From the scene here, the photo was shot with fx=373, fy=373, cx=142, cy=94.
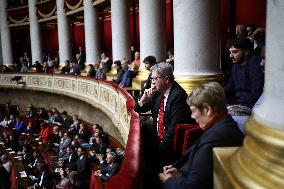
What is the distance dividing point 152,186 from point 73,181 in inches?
183

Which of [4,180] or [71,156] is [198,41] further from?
[4,180]

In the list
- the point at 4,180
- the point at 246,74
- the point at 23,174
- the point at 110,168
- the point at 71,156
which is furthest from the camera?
the point at 23,174

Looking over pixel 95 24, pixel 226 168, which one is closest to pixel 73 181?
pixel 226 168

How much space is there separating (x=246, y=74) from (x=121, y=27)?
8.44m

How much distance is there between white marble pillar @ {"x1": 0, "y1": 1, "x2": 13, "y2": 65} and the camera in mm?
22312

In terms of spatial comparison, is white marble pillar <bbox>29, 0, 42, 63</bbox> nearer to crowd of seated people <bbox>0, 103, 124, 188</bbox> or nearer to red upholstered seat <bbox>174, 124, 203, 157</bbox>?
crowd of seated people <bbox>0, 103, 124, 188</bbox>

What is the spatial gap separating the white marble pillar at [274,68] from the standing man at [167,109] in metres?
→ 1.52

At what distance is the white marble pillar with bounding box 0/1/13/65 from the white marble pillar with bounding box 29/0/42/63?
8.13 ft

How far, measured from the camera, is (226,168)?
1.57 meters

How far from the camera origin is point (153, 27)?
837cm

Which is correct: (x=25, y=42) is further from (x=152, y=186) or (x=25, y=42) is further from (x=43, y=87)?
(x=152, y=186)

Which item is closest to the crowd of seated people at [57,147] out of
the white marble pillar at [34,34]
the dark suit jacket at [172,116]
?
the dark suit jacket at [172,116]

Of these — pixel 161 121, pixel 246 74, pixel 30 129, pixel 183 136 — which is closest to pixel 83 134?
pixel 30 129

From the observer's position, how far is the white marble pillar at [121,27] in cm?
1128
